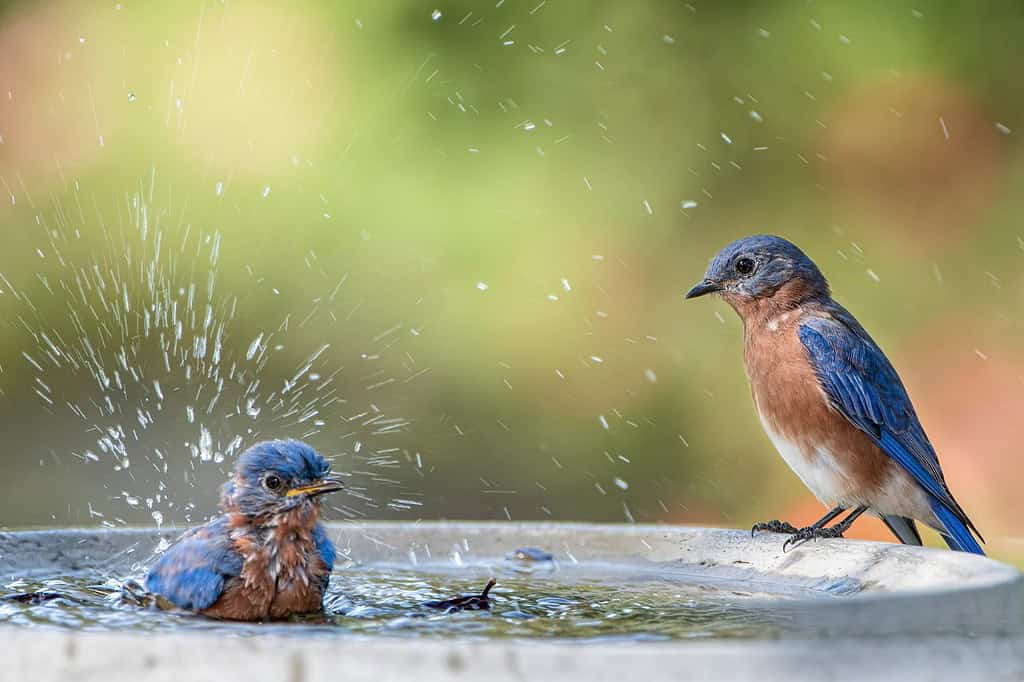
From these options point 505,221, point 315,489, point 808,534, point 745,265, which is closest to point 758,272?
point 745,265

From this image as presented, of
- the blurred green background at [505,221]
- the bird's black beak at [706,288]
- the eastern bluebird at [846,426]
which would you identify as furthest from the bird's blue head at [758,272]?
the blurred green background at [505,221]

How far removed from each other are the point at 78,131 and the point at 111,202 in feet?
1.26

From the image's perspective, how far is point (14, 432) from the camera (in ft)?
23.5

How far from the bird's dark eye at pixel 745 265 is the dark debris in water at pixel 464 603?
184cm

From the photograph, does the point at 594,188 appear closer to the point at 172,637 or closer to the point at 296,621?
the point at 296,621

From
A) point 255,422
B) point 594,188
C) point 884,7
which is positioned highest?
point 884,7

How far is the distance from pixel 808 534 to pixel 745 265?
3.87 ft

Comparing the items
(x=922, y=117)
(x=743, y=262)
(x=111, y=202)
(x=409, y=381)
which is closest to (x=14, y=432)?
(x=111, y=202)

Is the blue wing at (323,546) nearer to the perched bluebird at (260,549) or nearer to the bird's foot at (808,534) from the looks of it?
the perched bluebird at (260,549)

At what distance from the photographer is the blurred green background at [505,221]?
6695 mm

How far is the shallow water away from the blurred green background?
365 cm

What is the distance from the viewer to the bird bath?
149 centimetres

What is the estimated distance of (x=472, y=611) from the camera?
250 centimetres

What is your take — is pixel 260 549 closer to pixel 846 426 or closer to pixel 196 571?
pixel 196 571
